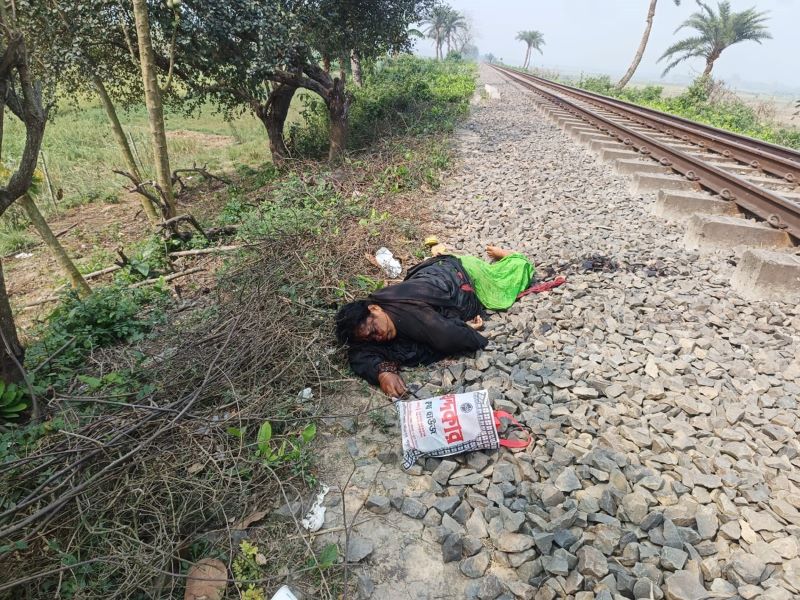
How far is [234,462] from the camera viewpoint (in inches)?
91.7

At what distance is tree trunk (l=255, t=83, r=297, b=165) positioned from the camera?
9.68 m

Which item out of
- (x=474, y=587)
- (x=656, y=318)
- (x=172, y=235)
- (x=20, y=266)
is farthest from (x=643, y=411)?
(x=20, y=266)

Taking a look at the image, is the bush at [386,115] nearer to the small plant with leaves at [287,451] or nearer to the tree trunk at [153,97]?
the tree trunk at [153,97]

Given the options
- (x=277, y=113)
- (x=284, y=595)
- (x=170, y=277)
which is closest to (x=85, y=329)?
(x=170, y=277)

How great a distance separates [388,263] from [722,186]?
4185 mm

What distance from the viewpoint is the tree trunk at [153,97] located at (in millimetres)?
5590

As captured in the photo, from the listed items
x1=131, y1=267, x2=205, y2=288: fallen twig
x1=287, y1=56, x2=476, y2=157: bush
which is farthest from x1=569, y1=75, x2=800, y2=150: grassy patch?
x1=131, y1=267, x2=205, y2=288: fallen twig

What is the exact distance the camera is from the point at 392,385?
114 inches

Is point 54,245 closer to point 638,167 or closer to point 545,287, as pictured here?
point 545,287

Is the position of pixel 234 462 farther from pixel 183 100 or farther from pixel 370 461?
pixel 183 100

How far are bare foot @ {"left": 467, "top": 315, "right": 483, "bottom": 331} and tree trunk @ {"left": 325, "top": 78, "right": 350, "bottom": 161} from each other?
6540 mm

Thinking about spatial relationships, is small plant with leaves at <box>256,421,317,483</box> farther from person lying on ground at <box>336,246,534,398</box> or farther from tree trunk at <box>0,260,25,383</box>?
tree trunk at <box>0,260,25,383</box>

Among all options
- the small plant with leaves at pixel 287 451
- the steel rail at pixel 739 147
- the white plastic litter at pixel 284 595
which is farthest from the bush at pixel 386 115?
the white plastic litter at pixel 284 595

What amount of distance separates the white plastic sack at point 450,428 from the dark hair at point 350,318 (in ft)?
2.99
